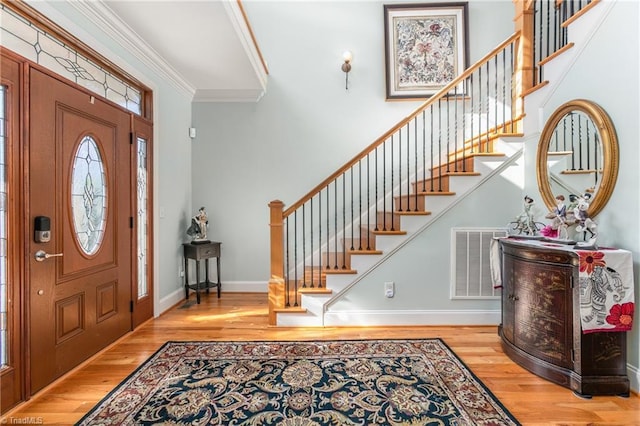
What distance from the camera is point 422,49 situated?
434 centimetres

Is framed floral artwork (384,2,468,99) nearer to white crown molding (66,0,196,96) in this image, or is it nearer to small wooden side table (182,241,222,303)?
white crown molding (66,0,196,96)

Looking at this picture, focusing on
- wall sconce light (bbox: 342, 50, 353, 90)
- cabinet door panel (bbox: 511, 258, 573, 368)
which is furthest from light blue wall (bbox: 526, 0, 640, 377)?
wall sconce light (bbox: 342, 50, 353, 90)

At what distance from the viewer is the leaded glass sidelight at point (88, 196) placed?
7.93 feet

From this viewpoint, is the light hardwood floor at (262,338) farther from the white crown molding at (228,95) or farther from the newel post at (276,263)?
the white crown molding at (228,95)

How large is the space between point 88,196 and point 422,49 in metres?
4.49

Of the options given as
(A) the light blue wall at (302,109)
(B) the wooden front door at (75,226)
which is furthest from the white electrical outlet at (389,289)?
(B) the wooden front door at (75,226)

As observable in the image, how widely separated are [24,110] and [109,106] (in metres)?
0.87

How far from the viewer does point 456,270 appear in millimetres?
3193

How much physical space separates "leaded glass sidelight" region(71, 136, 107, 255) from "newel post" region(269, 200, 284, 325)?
5.01 ft

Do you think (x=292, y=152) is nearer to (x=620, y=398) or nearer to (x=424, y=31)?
(x=424, y=31)

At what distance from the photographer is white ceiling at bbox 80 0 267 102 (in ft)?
8.11

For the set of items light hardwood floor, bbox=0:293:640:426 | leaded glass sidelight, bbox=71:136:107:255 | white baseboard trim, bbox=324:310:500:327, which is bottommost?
light hardwood floor, bbox=0:293:640:426

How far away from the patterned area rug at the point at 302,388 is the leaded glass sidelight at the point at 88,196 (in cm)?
116

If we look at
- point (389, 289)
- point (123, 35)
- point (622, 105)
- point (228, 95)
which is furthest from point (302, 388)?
point (228, 95)
